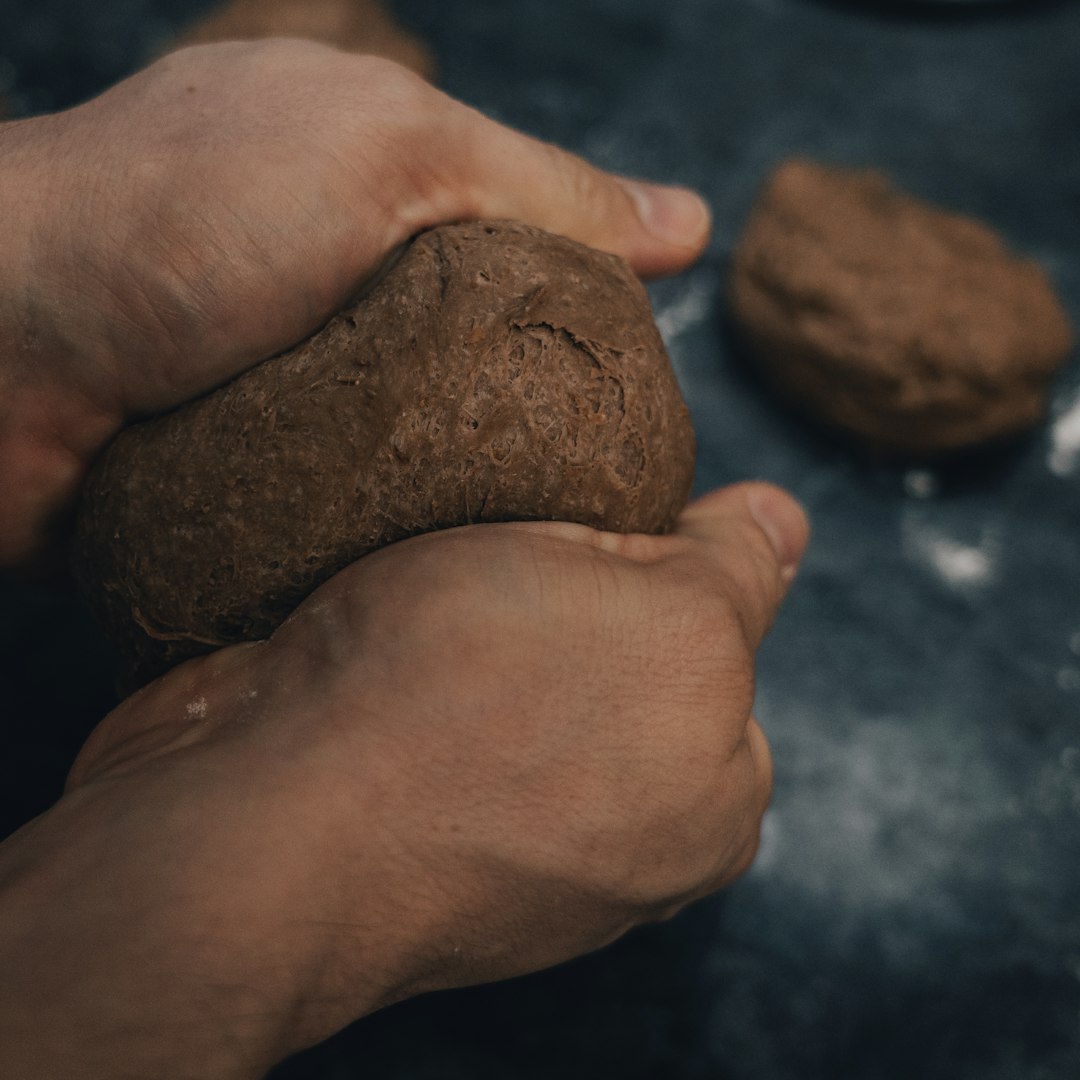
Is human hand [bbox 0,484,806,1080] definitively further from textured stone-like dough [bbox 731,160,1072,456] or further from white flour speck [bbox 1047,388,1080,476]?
white flour speck [bbox 1047,388,1080,476]

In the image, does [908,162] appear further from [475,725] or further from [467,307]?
[475,725]

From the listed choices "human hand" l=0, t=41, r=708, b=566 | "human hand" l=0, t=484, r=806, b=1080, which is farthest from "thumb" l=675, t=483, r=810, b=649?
"human hand" l=0, t=41, r=708, b=566

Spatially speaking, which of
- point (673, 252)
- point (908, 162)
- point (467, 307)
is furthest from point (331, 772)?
point (908, 162)

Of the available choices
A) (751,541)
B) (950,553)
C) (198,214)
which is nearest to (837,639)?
(950,553)

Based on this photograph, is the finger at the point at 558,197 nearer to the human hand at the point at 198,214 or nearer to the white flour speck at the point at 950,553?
the human hand at the point at 198,214

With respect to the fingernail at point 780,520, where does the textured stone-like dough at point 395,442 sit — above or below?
above

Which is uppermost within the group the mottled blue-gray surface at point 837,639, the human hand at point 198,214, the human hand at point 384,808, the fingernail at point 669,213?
the human hand at point 198,214

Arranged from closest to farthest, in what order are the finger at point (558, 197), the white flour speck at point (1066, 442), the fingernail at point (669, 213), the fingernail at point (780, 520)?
the finger at point (558, 197), the fingernail at point (780, 520), the fingernail at point (669, 213), the white flour speck at point (1066, 442)

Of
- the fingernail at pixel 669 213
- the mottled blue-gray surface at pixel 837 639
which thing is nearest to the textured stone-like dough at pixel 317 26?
the mottled blue-gray surface at pixel 837 639
